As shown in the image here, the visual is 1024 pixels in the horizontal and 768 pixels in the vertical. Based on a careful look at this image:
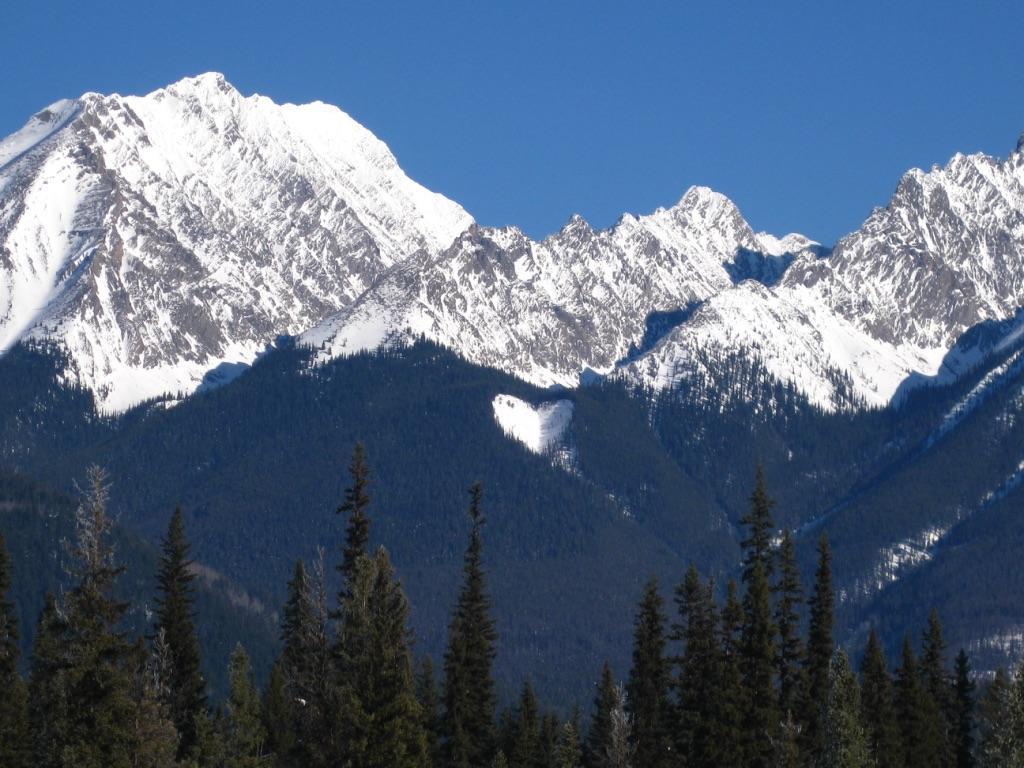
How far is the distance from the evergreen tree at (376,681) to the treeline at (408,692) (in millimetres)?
87

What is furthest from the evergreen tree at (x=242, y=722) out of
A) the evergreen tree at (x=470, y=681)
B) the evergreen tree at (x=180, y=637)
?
the evergreen tree at (x=470, y=681)

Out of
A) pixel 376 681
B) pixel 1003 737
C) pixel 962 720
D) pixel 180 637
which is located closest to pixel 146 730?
pixel 376 681

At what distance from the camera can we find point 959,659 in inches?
6196

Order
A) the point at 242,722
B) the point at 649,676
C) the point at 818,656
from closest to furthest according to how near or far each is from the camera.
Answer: the point at 242,722, the point at 649,676, the point at 818,656

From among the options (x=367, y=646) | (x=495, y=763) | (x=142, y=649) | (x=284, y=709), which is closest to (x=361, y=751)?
(x=367, y=646)

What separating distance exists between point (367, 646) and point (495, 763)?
28234 mm

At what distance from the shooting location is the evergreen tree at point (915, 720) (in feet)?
442

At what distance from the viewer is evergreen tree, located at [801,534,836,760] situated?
124 metres

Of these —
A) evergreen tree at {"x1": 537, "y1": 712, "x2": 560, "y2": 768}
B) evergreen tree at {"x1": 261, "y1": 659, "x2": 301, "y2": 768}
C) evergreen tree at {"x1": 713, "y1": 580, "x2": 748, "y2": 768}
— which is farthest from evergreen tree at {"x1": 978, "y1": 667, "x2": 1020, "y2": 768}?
evergreen tree at {"x1": 261, "y1": 659, "x2": 301, "y2": 768}

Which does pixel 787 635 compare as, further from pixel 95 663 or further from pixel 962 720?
pixel 95 663

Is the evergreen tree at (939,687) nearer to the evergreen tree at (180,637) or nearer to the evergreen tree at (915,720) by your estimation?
the evergreen tree at (915,720)

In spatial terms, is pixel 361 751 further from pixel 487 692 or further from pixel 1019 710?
pixel 1019 710

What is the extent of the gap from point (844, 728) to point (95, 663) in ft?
151

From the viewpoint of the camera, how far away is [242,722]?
109812mm
